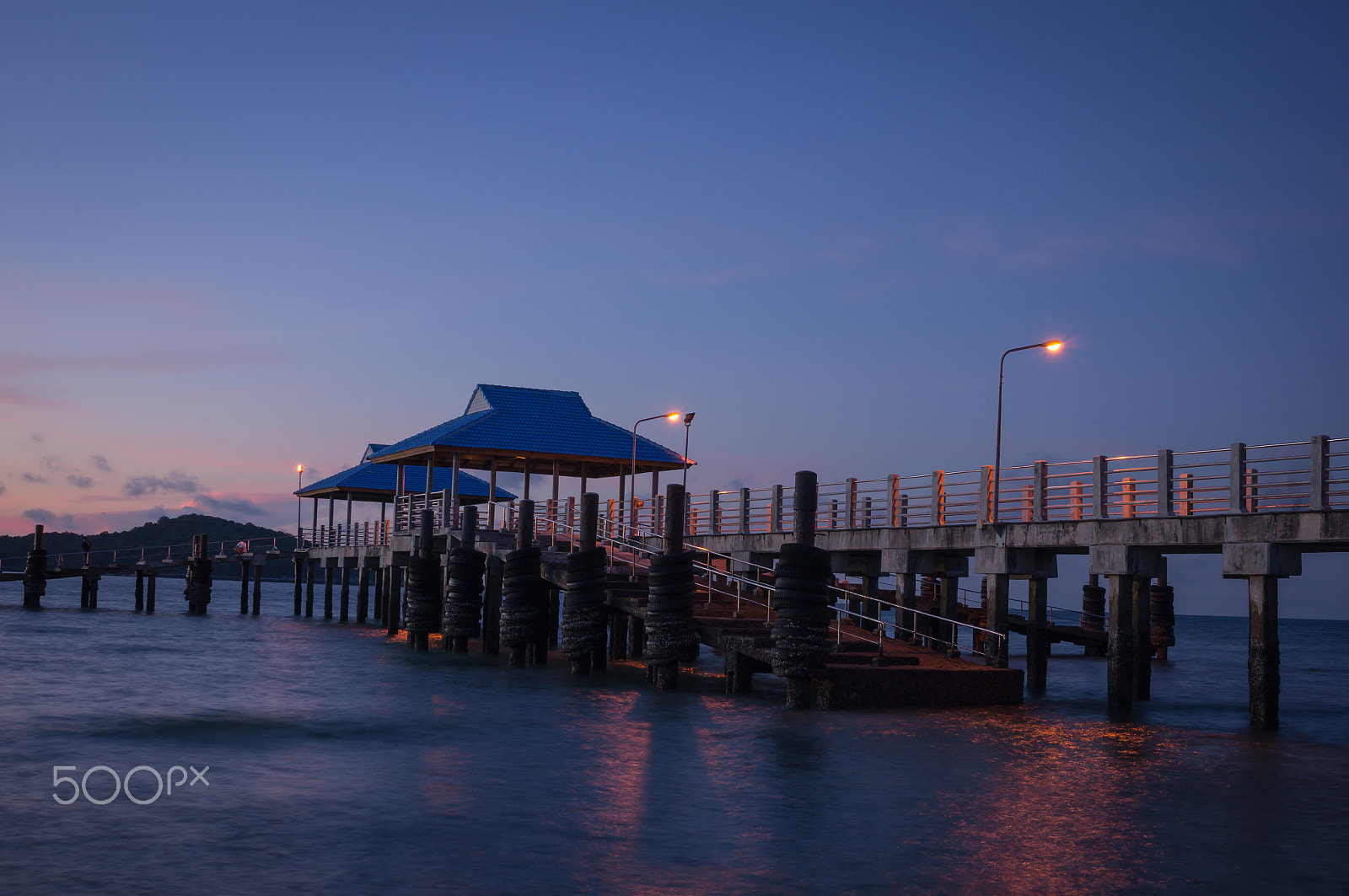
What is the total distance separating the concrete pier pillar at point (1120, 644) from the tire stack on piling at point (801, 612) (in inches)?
198

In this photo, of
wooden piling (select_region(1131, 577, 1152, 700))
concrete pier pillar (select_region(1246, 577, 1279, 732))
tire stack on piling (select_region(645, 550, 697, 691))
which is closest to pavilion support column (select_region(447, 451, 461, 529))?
tire stack on piling (select_region(645, 550, 697, 691))

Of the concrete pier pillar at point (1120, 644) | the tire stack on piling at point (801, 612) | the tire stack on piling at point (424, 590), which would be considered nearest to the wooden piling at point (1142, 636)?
the concrete pier pillar at point (1120, 644)

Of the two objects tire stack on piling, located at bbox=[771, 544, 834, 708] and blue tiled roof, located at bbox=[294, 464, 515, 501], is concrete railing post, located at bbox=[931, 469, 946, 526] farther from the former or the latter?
blue tiled roof, located at bbox=[294, 464, 515, 501]

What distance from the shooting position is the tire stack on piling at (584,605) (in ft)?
84.2

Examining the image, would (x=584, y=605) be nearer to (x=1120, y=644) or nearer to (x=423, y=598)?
(x=423, y=598)

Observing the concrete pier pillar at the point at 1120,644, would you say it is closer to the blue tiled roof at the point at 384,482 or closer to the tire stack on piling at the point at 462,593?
the tire stack on piling at the point at 462,593

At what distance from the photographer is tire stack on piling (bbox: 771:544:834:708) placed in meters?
20.1

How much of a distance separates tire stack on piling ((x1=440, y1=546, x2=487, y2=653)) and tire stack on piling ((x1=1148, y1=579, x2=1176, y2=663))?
24.7 metres

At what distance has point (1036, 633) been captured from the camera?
91.7 ft

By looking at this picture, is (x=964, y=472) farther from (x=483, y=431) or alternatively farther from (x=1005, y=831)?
(x=483, y=431)

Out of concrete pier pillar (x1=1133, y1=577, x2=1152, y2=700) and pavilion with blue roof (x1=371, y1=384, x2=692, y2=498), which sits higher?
pavilion with blue roof (x1=371, y1=384, x2=692, y2=498)

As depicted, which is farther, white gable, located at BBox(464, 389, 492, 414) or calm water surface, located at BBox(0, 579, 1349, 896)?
white gable, located at BBox(464, 389, 492, 414)

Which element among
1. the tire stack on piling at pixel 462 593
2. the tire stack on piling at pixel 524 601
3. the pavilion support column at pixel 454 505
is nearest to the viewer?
the tire stack on piling at pixel 524 601

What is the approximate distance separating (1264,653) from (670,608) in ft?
31.9
